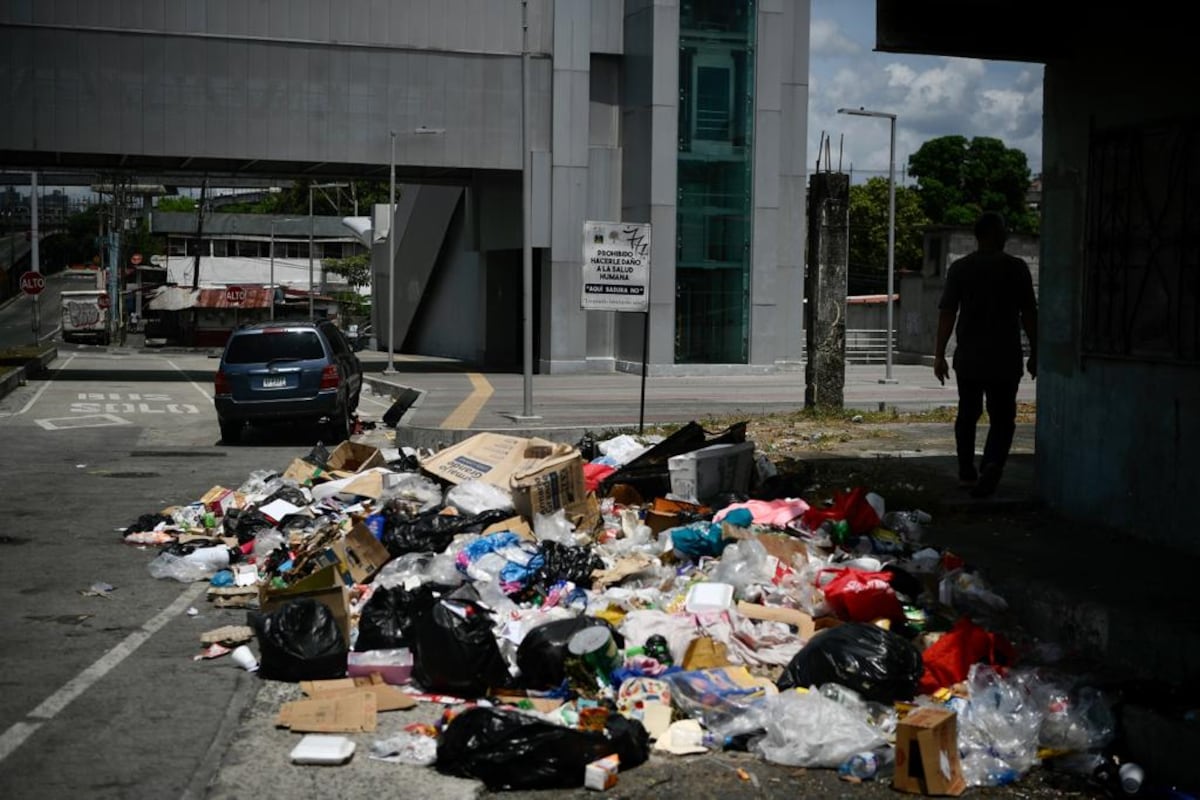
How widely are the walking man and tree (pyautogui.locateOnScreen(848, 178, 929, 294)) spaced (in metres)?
66.7

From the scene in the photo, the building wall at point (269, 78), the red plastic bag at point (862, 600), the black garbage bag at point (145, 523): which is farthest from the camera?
the building wall at point (269, 78)

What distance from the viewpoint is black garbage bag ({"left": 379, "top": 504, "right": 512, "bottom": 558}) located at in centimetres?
948

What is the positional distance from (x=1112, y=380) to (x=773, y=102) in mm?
30254

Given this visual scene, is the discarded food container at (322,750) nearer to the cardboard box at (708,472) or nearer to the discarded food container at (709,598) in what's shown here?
the discarded food container at (709,598)

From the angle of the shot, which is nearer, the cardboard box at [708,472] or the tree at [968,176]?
the cardboard box at [708,472]

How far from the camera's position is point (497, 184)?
133 feet

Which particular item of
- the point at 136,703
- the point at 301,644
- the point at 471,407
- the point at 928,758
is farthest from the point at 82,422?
the point at 928,758

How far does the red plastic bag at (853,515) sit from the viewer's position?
918cm

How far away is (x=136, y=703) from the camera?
6551 mm

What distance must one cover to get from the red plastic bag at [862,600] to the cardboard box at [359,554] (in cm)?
313

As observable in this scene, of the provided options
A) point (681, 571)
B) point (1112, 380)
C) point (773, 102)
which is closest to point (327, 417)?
point (681, 571)

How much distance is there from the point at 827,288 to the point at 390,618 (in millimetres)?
14065

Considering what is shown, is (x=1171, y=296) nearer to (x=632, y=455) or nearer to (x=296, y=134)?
(x=632, y=455)

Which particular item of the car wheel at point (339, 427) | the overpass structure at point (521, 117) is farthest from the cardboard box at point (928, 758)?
the overpass structure at point (521, 117)
